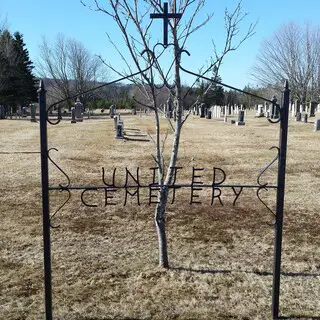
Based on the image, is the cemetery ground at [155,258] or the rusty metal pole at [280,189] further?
the cemetery ground at [155,258]

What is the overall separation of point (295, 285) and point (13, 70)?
44231 millimetres

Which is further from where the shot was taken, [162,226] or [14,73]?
[14,73]

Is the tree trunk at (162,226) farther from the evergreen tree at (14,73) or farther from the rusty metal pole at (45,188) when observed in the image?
the evergreen tree at (14,73)

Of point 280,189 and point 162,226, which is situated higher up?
point 280,189

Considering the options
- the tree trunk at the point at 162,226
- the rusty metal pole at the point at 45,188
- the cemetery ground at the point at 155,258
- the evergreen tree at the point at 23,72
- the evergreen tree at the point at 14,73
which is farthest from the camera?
the evergreen tree at the point at 23,72

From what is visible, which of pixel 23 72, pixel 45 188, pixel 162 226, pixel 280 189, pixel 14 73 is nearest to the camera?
pixel 45 188

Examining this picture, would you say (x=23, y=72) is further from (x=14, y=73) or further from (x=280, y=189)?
(x=280, y=189)

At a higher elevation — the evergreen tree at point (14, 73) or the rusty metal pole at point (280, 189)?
the evergreen tree at point (14, 73)

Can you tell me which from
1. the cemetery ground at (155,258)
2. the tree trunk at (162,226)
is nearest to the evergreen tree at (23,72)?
the cemetery ground at (155,258)

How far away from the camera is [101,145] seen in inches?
587

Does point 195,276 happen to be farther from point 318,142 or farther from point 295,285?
point 318,142

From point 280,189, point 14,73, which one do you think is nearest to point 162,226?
point 280,189

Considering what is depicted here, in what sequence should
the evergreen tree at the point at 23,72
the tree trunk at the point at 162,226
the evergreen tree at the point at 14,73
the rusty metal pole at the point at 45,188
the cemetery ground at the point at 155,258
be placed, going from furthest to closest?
the evergreen tree at the point at 23,72 < the evergreen tree at the point at 14,73 < the tree trunk at the point at 162,226 < the cemetery ground at the point at 155,258 < the rusty metal pole at the point at 45,188

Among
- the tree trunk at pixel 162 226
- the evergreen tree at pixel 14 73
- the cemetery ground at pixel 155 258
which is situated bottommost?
the cemetery ground at pixel 155 258
